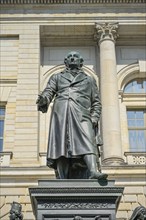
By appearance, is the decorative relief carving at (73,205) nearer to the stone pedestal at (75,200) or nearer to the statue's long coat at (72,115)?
the stone pedestal at (75,200)

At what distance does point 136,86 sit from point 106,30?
2949 mm

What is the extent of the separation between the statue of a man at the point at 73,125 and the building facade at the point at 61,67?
38.2 feet

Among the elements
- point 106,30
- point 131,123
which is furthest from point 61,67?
point 131,123

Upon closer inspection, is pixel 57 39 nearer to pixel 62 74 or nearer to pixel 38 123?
pixel 38 123

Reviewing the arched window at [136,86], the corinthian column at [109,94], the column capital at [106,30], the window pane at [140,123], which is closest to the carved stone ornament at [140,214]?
the corinthian column at [109,94]

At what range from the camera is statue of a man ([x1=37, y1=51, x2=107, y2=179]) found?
5.92m

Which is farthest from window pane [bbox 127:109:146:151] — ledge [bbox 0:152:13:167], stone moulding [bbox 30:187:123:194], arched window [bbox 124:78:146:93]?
stone moulding [bbox 30:187:123:194]

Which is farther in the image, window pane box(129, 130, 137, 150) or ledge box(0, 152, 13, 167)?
window pane box(129, 130, 137, 150)

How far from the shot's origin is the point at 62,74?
6.78 metres

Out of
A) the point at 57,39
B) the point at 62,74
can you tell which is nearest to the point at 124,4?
the point at 57,39

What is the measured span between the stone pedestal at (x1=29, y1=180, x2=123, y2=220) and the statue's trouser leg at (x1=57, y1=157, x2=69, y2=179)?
1.83 feet

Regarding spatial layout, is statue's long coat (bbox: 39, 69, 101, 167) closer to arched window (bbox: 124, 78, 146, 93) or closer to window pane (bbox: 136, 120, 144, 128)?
window pane (bbox: 136, 120, 144, 128)

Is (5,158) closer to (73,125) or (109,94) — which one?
(109,94)

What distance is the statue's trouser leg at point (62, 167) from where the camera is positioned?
5965 millimetres
